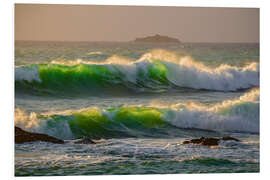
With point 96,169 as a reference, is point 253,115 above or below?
above

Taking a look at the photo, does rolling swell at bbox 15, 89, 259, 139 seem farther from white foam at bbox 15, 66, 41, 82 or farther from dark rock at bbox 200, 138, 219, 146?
white foam at bbox 15, 66, 41, 82

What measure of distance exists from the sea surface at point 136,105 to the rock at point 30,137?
73 mm

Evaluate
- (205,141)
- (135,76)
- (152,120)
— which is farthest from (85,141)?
(205,141)

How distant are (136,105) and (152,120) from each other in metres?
0.37

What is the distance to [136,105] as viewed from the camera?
765 centimetres

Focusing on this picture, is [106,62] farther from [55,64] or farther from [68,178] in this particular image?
[68,178]

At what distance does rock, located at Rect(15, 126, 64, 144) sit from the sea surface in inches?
2.9

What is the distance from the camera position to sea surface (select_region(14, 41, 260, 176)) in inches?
282

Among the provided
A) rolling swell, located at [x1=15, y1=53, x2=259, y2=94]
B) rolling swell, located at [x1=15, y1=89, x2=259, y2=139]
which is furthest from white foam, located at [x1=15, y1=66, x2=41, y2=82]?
rolling swell, located at [x1=15, y1=89, x2=259, y2=139]

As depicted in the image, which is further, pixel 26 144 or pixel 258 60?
pixel 258 60

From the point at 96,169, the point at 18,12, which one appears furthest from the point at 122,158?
the point at 18,12

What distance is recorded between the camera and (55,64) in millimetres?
7684
